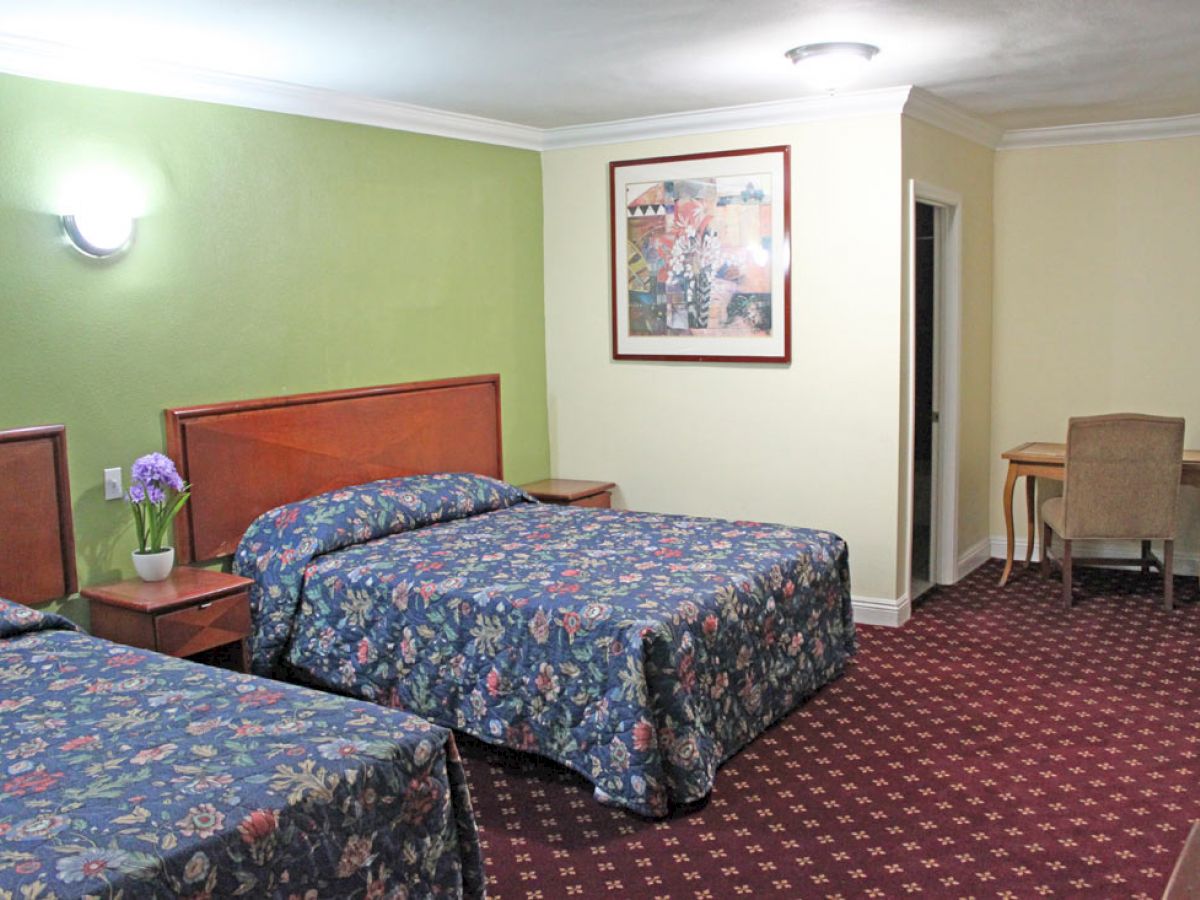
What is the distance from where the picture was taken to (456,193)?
196 inches

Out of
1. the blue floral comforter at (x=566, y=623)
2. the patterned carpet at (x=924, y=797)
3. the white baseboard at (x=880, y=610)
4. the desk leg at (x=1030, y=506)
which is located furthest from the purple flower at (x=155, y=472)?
the desk leg at (x=1030, y=506)

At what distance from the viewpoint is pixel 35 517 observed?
11.3ft

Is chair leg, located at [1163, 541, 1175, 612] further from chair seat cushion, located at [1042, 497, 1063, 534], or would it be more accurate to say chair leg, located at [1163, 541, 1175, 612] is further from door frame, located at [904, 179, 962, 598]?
door frame, located at [904, 179, 962, 598]

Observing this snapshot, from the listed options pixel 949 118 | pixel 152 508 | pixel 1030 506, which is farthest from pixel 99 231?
pixel 1030 506

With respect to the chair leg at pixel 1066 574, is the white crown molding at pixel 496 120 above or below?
above

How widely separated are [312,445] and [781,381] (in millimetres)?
2025

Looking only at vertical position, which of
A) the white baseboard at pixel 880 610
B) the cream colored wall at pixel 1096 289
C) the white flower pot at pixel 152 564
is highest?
the cream colored wall at pixel 1096 289

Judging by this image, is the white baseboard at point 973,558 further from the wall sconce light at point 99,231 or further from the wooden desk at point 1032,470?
the wall sconce light at point 99,231

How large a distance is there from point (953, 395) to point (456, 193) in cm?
249

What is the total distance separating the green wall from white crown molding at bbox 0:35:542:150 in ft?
0.13

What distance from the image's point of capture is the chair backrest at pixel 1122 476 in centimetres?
477

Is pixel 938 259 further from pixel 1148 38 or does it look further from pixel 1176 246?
pixel 1148 38

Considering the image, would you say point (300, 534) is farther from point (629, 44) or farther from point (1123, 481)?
point (1123, 481)

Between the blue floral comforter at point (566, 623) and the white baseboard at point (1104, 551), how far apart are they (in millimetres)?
2154
